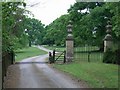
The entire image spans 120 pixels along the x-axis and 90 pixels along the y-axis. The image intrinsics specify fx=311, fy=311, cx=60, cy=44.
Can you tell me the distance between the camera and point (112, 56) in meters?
25.3

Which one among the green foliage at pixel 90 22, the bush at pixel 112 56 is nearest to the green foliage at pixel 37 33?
the green foliage at pixel 90 22

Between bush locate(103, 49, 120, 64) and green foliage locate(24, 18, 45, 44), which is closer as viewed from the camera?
bush locate(103, 49, 120, 64)

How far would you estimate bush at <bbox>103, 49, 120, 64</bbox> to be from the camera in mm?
24391

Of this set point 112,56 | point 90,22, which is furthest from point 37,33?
point 112,56

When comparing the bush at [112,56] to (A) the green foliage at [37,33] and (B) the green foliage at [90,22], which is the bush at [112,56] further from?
(A) the green foliage at [37,33]

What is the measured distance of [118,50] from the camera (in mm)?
24391

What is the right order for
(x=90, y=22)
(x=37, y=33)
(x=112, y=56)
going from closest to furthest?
(x=112, y=56) → (x=90, y=22) → (x=37, y=33)

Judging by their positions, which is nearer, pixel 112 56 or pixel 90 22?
pixel 112 56

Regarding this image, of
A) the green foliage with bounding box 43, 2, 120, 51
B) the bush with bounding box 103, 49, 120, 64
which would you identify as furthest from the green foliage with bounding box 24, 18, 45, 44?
the bush with bounding box 103, 49, 120, 64

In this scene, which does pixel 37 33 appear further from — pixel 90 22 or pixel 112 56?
pixel 112 56

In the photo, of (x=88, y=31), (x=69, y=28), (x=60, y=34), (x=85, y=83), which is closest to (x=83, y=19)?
(x=88, y=31)

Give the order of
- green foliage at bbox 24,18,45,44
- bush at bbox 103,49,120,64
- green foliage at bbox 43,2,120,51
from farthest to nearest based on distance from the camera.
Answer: green foliage at bbox 24,18,45,44 → green foliage at bbox 43,2,120,51 → bush at bbox 103,49,120,64

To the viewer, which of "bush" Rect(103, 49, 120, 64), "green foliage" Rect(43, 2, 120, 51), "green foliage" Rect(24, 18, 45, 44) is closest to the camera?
"bush" Rect(103, 49, 120, 64)

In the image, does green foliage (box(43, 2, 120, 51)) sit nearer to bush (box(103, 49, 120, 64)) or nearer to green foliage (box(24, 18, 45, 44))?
bush (box(103, 49, 120, 64))
